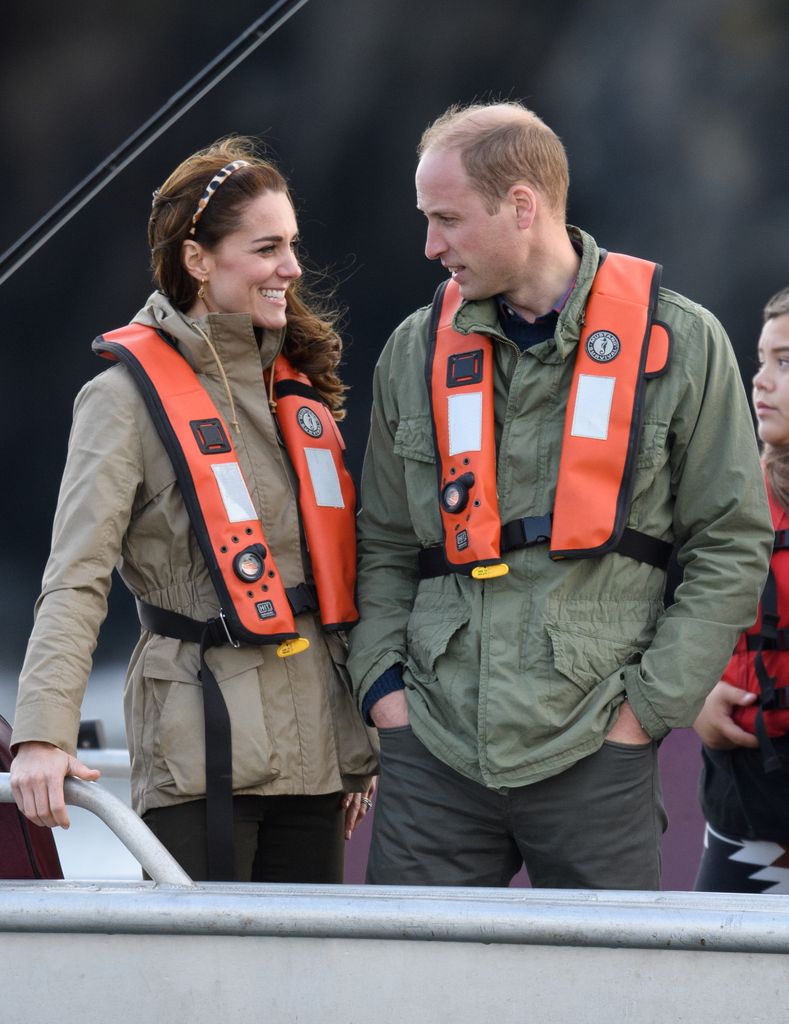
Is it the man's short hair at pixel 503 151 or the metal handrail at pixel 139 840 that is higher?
the man's short hair at pixel 503 151

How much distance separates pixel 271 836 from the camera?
183 cm

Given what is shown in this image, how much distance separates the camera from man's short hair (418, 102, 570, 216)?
1.74 metres

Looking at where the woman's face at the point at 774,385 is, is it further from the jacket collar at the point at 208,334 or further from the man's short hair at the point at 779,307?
the jacket collar at the point at 208,334

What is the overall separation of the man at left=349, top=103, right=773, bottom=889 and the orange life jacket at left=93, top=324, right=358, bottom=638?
0.12 m

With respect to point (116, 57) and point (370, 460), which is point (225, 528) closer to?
point (370, 460)

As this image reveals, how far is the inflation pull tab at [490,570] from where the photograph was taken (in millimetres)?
1717

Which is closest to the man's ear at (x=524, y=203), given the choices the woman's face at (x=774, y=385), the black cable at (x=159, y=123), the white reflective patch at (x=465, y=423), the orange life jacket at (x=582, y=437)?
the orange life jacket at (x=582, y=437)

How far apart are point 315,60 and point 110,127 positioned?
22.6 inches

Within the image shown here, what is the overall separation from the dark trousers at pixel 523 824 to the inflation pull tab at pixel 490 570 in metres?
0.23

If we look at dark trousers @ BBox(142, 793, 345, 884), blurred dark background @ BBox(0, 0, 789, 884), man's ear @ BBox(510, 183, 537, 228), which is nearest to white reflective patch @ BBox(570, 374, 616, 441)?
man's ear @ BBox(510, 183, 537, 228)

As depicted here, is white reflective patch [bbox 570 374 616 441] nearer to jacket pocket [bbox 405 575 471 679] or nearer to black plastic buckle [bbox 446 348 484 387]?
black plastic buckle [bbox 446 348 484 387]

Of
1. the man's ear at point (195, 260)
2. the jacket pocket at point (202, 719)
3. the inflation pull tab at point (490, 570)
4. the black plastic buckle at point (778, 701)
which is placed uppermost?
the man's ear at point (195, 260)

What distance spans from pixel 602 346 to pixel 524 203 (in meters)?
0.21

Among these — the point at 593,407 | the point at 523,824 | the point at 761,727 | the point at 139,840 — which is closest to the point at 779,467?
the point at 761,727
